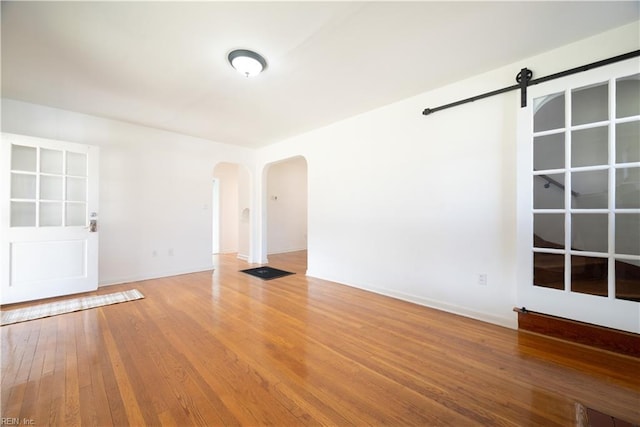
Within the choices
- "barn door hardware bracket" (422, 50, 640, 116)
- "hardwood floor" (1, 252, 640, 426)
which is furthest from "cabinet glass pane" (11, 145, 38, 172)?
"barn door hardware bracket" (422, 50, 640, 116)

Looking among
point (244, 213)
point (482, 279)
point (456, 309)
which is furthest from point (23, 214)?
point (482, 279)

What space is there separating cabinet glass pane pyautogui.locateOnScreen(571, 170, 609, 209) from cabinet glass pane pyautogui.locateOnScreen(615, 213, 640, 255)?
17 cm

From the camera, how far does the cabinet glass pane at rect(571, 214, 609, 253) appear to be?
7.19 feet

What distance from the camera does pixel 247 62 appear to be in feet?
7.85

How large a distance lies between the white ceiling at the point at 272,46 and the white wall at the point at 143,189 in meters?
0.40

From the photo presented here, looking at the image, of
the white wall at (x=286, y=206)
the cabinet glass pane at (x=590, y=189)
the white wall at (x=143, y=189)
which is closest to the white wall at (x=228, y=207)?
the white wall at (x=286, y=206)

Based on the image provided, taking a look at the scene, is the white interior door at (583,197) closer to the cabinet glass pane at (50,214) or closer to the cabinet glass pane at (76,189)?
the cabinet glass pane at (76,189)

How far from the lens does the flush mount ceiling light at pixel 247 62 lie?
233cm

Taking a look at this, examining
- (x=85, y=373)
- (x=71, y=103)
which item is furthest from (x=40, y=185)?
(x=85, y=373)

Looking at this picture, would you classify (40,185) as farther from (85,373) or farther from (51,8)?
(85,373)

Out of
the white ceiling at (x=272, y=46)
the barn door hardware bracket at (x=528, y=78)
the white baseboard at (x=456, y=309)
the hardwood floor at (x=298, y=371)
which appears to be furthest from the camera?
the white baseboard at (x=456, y=309)

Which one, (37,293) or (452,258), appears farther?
(37,293)

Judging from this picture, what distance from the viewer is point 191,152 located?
4.93m

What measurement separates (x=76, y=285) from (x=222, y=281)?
190 cm
